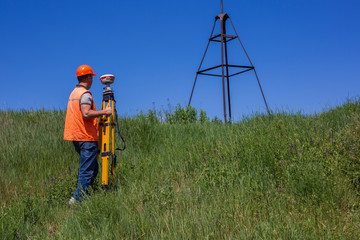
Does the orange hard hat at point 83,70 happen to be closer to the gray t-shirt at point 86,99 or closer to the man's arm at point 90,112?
the gray t-shirt at point 86,99

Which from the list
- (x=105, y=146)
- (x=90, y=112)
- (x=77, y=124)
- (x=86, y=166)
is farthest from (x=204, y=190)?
(x=77, y=124)

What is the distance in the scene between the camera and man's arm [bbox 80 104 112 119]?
5.35m

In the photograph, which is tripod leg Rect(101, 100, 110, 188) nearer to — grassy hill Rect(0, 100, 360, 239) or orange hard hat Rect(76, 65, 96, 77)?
grassy hill Rect(0, 100, 360, 239)

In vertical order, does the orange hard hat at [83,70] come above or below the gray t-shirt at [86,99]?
above

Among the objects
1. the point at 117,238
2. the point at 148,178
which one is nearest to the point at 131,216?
the point at 117,238

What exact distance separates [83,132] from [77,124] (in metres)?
0.19

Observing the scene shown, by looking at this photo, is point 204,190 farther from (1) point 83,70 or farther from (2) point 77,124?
(1) point 83,70

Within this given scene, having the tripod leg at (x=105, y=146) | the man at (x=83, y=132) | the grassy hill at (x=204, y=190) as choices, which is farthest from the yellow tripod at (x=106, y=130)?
the grassy hill at (x=204, y=190)

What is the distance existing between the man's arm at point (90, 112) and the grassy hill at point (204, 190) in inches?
52.0

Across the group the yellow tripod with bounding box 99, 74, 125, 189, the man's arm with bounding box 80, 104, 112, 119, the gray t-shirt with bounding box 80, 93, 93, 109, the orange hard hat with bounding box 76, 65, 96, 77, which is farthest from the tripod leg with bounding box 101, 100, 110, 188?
the orange hard hat with bounding box 76, 65, 96, 77

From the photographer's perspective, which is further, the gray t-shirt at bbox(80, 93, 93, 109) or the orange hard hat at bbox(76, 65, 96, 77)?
the orange hard hat at bbox(76, 65, 96, 77)

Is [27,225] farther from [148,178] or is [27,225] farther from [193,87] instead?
[193,87]

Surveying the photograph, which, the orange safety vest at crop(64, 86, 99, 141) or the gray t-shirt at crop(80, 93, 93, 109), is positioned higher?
the gray t-shirt at crop(80, 93, 93, 109)

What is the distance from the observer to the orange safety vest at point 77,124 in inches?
217
